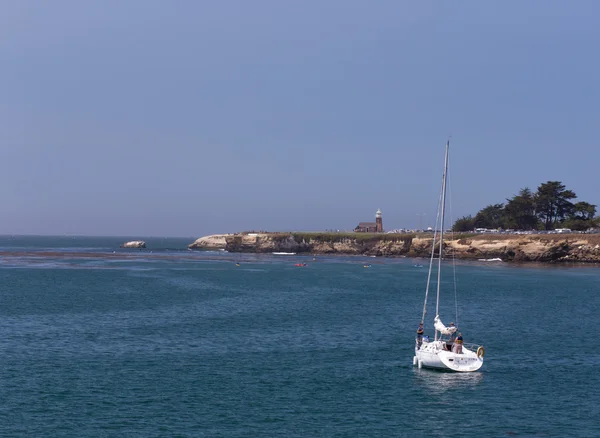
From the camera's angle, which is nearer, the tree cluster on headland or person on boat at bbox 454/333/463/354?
person on boat at bbox 454/333/463/354

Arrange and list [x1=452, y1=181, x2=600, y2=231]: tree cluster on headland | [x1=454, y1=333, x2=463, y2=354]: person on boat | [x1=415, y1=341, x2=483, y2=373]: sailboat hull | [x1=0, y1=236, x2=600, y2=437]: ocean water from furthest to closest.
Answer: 1. [x1=452, y1=181, x2=600, y2=231]: tree cluster on headland
2. [x1=454, y1=333, x2=463, y2=354]: person on boat
3. [x1=415, y1=341, x2=483, y2=373]: sailboat hull
4. [x1=0, y1=236, x2=600, y2=437]: ocean water

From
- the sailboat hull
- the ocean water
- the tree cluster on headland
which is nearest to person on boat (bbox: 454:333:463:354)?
the sailboat hull

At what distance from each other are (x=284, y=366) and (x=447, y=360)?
1093cm

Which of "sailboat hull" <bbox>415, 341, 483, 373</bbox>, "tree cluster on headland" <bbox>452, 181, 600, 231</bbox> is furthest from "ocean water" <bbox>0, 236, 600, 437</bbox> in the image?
"tree cluster on headland" <bbox>452, 181, 600, 231</bbox>

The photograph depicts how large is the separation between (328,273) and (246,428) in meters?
93.6

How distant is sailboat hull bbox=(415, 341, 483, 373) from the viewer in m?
43.0

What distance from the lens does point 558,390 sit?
125ft

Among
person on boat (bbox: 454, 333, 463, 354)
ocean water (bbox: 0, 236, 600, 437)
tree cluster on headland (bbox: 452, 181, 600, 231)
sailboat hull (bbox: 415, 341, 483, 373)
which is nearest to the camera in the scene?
ocean water (bbox: 0, 236, 600, 437)

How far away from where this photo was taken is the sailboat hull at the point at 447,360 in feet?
141

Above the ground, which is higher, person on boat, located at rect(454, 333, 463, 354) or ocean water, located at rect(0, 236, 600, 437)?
person on boat, located at rect(454, 333, 463, 354)

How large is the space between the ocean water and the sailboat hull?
33.5 inches

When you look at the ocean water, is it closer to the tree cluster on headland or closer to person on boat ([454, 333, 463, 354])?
person on boat ([454, 333, 463, 354])

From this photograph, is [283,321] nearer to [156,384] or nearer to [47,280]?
[156,384]

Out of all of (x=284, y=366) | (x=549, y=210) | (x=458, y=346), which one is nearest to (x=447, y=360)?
(x=458, y=346)
